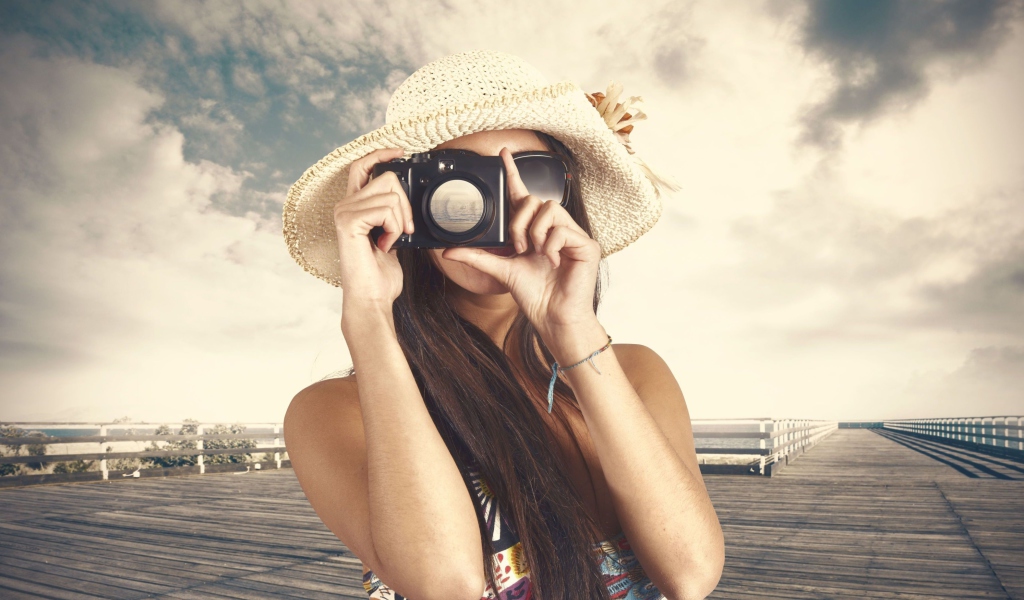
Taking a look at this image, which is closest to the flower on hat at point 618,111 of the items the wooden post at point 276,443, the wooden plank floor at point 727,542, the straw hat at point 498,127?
the straw hat at point 498,127

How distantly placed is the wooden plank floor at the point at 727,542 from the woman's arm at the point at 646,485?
2.57m

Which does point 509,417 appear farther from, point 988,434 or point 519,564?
point 988,434

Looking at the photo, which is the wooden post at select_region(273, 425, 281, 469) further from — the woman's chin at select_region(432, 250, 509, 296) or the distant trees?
the woman's chin at select_region(432, 250, 509, 296)

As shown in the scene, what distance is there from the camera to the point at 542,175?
1.07 meters

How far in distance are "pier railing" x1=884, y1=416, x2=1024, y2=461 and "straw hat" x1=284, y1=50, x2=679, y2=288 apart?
33.5ft

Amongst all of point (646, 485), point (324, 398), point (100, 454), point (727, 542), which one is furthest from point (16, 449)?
point (646, 485)

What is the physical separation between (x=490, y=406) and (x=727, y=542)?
3731 mm

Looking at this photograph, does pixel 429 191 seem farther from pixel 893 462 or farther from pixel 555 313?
pixel 893 462

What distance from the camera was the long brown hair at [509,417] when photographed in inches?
36.5

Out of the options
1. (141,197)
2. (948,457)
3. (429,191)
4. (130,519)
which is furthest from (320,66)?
(429,191)

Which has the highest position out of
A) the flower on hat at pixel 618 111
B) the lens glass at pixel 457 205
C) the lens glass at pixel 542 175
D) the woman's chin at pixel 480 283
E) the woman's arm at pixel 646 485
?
the flower on hat at pixel 618 111

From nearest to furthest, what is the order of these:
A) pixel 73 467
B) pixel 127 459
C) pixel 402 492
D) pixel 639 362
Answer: pixel 402 492, pixel 639 362, pixel 73 467, pixel 127 459

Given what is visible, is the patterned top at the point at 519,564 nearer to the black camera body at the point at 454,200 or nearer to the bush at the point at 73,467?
the black camera body at the point at 454,200

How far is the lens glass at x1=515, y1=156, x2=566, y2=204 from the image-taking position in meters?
1.06
